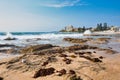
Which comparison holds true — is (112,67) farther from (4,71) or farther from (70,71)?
(4,71)

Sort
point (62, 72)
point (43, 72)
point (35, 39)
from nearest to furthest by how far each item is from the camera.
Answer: point (62, 72), point (43, 72), point (35, 39)

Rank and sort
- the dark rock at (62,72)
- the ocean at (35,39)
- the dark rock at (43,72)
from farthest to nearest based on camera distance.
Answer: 1. the ocean at (35,39)
2. the dark rock at (43,72)
3. the dark rock at (62,72)

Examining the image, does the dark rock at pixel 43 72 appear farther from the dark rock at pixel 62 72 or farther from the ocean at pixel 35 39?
the ocean at pixel 35 39

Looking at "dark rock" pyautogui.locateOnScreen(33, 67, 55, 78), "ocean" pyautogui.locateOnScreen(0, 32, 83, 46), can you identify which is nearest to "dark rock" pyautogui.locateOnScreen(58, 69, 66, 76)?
"dark rock" pyautogui.locateOnScreen(33, 67, 55, 78)

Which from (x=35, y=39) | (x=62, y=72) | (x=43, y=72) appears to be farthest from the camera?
(x=35, y=39)

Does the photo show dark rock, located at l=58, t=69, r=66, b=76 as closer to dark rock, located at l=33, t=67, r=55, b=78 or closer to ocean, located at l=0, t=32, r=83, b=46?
dark rock, located at l=33, t=67, r=55, b=78

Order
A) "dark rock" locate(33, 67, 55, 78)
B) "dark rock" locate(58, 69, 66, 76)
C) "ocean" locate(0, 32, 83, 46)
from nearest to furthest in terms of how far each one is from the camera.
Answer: "dark rock" locate(58, 69, 66, 76), "dark rock" locate(33, 67, 55, 78), "ocean" locate(0, 32, 83, 46)

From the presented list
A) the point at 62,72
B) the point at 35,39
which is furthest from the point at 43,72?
the point at 35,39

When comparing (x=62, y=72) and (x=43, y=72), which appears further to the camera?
(x=43, y=72)

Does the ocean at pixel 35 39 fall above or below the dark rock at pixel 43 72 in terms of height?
below

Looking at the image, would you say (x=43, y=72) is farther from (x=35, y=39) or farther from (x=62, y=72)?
(x=35, y=39)

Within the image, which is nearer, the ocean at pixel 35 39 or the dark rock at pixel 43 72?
the dark rock at pixel 43 72

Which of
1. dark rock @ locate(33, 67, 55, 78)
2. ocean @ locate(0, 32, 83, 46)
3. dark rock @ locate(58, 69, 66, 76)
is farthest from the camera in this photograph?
ocean @ locate(0, 32, 83, 46)

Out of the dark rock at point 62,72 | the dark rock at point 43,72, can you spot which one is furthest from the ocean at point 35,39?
the dark rock at point 62,72
